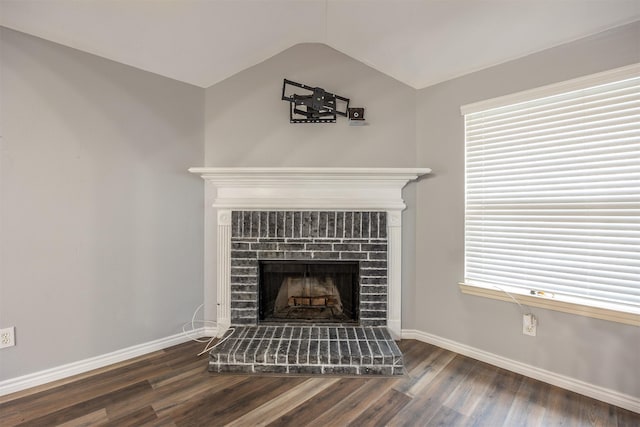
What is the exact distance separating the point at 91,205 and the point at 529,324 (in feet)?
10.5

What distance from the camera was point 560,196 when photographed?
5.83 feet

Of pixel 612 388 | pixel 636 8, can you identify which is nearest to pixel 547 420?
pixel 612 388

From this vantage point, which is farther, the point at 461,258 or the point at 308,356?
the point at 461,258

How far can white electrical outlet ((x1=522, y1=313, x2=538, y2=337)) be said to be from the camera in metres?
1.86

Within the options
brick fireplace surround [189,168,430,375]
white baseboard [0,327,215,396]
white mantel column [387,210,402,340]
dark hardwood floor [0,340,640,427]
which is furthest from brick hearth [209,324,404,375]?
white baseboard [0,327,215,396]

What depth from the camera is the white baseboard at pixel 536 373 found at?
1.59 m

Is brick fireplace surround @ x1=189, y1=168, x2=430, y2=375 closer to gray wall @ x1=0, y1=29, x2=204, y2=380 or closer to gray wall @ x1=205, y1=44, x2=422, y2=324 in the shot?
gray wall @ x1=205, y1=44, x2=422, y2=324

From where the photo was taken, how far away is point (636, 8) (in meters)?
1.52

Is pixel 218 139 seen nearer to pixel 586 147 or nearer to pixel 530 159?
pixel 530 159

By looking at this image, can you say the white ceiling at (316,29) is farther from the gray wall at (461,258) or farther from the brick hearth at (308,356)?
the brick hearth at (308,356)

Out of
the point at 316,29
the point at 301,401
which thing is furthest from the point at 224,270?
the point at 316,29

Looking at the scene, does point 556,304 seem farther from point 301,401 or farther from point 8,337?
point 8,337

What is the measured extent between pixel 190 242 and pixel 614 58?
127 inches

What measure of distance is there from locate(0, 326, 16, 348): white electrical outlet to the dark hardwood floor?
304 millimetres
